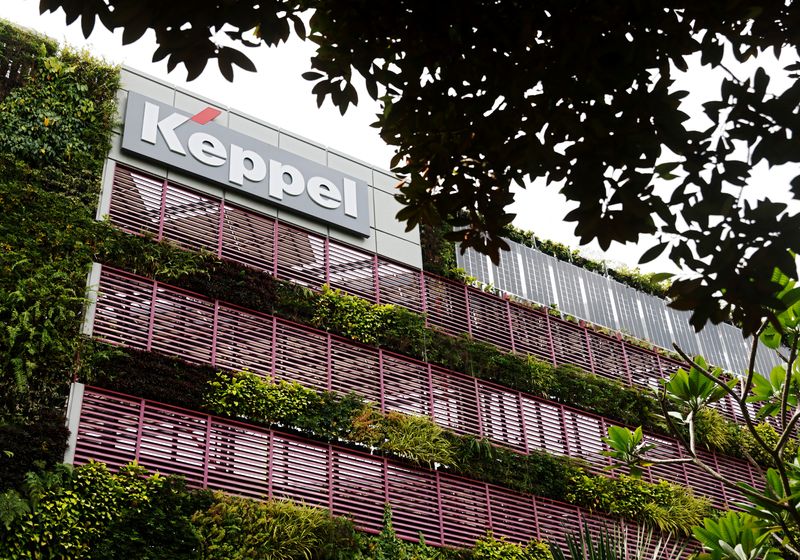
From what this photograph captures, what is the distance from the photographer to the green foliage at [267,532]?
12875 mm

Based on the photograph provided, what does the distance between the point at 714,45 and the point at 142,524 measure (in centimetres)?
1042

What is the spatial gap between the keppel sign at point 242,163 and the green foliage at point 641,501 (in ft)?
20.3

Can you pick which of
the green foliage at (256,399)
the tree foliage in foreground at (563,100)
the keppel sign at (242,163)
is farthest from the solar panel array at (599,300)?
the tree foliage in foreground at (563,100)

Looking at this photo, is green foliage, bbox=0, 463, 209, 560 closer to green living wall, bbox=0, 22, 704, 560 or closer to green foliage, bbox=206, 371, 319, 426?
green living wall, bbox=0, 22, 704, 560

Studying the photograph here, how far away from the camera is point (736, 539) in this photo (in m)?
7.53

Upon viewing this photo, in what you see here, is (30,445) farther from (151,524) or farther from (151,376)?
(151,376)

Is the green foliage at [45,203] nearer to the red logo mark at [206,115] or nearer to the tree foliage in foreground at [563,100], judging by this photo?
the red logo mark at [206,115]

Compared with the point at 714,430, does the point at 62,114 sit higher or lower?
higher

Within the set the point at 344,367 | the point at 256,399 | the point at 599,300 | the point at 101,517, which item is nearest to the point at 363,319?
the point at 344,367

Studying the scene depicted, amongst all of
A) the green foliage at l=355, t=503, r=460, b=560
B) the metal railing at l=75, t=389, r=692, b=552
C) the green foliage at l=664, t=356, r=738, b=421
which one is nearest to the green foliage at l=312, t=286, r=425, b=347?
the metal railing at l=75, t=389, r=692, b=552

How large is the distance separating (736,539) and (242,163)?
1210 cm

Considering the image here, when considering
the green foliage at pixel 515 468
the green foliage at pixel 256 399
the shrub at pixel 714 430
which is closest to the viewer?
the green foliage at pixel 256 399

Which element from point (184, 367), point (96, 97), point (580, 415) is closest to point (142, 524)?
point (184, 367)

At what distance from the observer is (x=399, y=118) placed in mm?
4227
